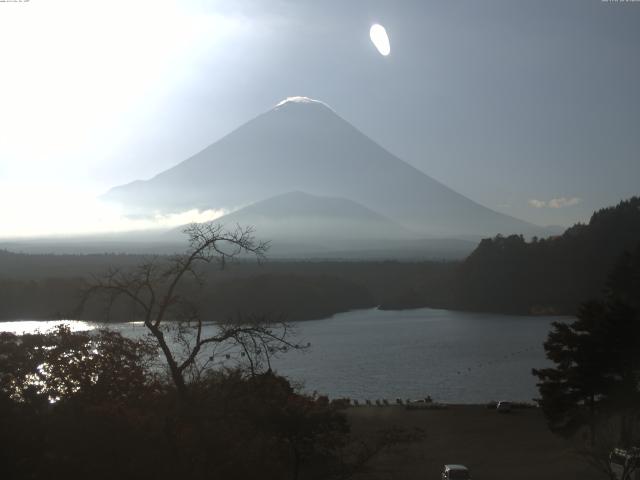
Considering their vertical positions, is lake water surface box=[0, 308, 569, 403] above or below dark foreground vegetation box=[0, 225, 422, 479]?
below

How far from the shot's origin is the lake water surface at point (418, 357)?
62.4ft

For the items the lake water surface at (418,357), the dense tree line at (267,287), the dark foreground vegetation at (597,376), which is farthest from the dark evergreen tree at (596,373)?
the dense tree line at (267,287)

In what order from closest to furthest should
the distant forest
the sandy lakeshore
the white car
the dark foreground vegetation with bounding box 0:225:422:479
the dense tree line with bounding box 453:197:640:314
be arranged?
1. the dark foreground vegetation with bounding box 0:225:422:479
2. the white car
3. the sandy lakeshore
4. the distant forest
5. the dense tree line with bounding box 453:197:640:314

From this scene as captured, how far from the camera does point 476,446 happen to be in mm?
11773

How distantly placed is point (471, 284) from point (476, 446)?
117 ft

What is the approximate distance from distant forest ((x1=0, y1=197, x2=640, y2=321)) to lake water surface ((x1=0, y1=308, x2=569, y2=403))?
318 cm

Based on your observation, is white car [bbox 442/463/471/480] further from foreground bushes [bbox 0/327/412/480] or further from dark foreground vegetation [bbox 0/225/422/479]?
dark foreground vegetation [bbox 0/225/422/479]

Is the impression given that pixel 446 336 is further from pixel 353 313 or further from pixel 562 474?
pixel 562 474

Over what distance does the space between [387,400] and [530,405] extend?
129 inches

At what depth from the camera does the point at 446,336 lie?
104ft

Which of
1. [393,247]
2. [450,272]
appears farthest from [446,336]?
[393,247]

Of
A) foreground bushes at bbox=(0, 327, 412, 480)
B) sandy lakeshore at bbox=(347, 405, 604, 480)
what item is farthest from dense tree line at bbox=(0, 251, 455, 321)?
foreground bushes at bbox=(0, 327, 412, 480)

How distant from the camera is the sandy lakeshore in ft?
31.6

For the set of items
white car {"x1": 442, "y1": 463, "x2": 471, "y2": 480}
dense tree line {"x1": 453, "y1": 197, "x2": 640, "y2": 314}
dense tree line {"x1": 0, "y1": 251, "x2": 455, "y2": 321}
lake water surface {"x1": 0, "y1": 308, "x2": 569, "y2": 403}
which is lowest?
lake water surface {"x1": 0, "y1": 308, "x2": 569, "y2": 403}
